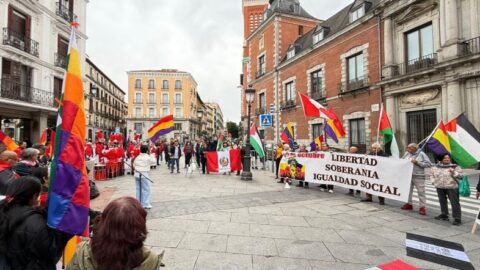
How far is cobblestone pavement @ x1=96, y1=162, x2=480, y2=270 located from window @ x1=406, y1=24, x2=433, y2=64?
11605mm

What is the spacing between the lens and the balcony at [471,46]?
12.2 meters

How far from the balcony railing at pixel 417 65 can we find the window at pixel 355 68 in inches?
113

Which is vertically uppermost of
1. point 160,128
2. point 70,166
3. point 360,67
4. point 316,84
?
point 360,67

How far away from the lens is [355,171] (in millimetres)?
7992

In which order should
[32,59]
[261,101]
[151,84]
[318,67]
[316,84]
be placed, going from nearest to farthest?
[32,59] < [318,67] < [316,84] < [261,101] < [151,84]

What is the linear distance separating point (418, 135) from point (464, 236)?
12302 mm

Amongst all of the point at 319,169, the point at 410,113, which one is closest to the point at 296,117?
the point at 410,113

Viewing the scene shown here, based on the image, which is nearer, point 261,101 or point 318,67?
point 318,67

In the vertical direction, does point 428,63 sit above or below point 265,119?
above

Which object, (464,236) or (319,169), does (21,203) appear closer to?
(464,236)

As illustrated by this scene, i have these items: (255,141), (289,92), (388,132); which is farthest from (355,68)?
(388,132)

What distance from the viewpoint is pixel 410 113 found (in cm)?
1573

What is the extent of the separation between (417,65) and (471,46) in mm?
2699

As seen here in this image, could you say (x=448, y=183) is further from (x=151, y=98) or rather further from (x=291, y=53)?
(x=151, y=98)
